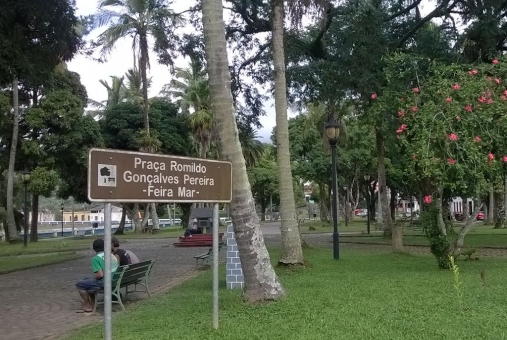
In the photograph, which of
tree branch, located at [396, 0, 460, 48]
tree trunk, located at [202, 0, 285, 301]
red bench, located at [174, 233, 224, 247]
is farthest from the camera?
red bench, located at [174, 233, 224, 247]

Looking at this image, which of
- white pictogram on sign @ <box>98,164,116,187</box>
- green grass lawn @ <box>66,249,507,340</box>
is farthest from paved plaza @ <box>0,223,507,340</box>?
white pictogram on sign @ <box>98,164,116,187</box>

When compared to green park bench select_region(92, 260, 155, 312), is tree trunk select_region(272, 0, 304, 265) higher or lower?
higher

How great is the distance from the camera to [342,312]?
6988mm

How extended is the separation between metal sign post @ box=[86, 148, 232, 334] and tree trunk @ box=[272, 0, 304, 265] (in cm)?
640

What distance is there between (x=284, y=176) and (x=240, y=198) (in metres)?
5.36

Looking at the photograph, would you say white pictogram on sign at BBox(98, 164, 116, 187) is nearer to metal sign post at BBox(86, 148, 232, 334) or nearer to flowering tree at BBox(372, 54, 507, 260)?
metal sign post at BBox(86, 148, 232, 334)

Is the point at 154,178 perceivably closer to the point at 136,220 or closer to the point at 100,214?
the point at 136,220

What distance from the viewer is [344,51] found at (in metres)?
Result: 16.9

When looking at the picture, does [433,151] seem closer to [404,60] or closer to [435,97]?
[435,97]

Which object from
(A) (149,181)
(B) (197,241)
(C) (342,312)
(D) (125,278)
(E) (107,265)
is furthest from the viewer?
(B) (197,241)

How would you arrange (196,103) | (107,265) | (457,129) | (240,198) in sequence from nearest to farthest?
(107,265) < (240,198) < (457,129) < (196,103)

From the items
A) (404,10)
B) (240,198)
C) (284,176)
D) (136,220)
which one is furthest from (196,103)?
(240,198)

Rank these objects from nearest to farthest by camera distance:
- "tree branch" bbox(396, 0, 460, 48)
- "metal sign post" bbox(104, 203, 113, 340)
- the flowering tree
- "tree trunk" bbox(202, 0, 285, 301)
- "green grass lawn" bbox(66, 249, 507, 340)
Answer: "metal sign post" bbox(104, 203, 113, 340), "green grass lawn" bbox(66, 249, 507, 340), "tree trunk" bbox(202, 0, 285, 301), the flowering tree, "tree branch" bbox(396, 0, 460, 48)

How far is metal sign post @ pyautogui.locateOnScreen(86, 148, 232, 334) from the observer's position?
471cm
